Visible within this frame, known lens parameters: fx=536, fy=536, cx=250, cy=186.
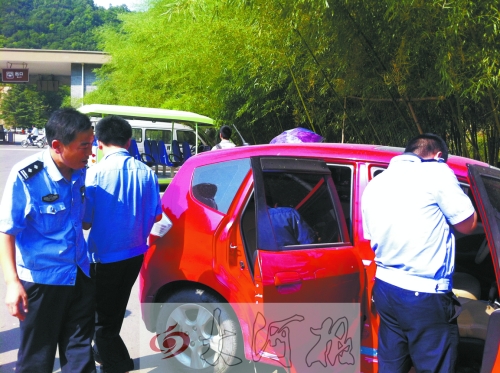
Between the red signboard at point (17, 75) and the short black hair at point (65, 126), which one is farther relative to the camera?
the red signboard at point (17, 75)

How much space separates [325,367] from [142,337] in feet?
6.50

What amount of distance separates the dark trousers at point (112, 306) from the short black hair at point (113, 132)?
2.39 ft

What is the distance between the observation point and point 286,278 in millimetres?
2779

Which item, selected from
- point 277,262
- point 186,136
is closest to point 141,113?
point 186,136

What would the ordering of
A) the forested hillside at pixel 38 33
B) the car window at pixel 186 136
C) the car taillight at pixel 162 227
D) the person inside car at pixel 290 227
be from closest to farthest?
the person inside car at pixel 290 227 → the car taillight at pixel 162 227 → the car window at pixel 186 136 → the forested hillside at pixel 38 33

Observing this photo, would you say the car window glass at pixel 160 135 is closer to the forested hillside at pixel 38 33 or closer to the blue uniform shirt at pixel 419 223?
the blue uniform shirt at pixel 419 223

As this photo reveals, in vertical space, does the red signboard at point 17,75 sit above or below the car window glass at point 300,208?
above

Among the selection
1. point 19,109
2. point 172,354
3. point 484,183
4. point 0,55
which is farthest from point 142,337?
point 19,109

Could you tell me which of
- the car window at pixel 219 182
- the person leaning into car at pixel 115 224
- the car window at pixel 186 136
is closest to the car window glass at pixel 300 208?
the car window at pixel 219 182

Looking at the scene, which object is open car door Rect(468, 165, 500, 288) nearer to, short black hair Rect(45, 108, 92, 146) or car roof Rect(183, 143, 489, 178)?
car roof Rect(183, 143, 489, 178)

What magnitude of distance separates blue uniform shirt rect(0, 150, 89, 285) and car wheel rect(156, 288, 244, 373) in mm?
981

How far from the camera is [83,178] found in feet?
9.47

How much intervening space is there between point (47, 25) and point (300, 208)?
247ft

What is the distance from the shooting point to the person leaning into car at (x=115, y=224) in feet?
10.4
